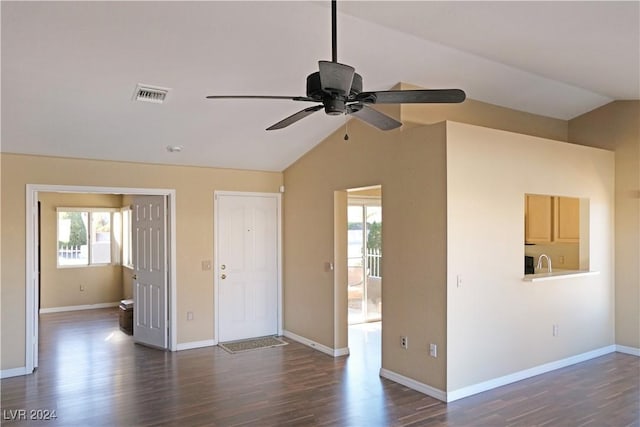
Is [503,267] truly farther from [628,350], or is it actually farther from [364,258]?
[364,258]

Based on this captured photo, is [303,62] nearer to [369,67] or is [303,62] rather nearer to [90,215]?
[369,67]

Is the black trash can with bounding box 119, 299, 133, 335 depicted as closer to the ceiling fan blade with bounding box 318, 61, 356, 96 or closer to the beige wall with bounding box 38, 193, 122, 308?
the beige wall with bounding box 38, 193, 122, 308

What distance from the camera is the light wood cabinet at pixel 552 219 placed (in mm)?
5969

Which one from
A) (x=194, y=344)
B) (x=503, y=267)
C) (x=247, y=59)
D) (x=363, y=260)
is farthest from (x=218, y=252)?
(x=503, y=267)

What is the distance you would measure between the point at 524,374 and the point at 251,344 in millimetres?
3351

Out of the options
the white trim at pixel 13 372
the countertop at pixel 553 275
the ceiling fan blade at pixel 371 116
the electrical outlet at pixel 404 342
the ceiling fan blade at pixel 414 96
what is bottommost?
the white trim at pixel 13 372

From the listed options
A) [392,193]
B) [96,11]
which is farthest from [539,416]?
[96,11]

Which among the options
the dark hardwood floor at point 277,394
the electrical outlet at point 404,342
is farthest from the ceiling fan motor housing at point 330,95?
the electrical outlet at point 404,342

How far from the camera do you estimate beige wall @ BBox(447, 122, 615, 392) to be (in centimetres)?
414

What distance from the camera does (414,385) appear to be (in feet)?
14.2

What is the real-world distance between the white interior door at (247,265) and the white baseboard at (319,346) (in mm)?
343

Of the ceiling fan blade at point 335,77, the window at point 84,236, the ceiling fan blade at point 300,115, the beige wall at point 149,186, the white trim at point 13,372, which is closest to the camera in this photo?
the ceiling fan blade at point 335,77

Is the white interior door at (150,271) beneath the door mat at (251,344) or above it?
above

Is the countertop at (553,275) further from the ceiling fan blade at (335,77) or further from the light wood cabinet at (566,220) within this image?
the ceiling fan blade at (335,77)
